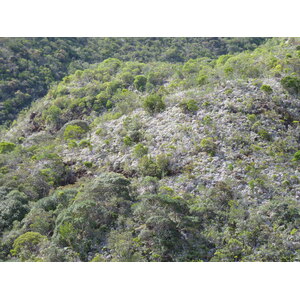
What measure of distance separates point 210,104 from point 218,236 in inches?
369

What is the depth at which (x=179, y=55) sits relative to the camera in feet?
145

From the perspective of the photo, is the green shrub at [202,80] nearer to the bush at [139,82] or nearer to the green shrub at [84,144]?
the bush at [139,82]

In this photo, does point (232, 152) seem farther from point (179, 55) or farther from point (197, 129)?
point (179, 55)

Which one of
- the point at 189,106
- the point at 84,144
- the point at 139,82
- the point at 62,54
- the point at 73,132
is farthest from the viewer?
the point at 62,54

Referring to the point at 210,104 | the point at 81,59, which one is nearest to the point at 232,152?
the point at 210,104

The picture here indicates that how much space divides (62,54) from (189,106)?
28.9m

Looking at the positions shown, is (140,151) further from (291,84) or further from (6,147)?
(6,147)

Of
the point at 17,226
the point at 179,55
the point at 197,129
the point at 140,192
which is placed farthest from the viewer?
the point at 179,55

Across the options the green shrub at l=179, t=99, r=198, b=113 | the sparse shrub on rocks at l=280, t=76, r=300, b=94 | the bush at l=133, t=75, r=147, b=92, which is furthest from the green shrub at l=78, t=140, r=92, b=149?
the sparse shrub on rocks at l=280, t=76, r=300, b=94

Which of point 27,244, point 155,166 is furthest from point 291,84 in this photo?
point 27,244

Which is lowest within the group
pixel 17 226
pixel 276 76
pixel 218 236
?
pixel 17 226

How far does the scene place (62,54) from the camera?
44844 mm

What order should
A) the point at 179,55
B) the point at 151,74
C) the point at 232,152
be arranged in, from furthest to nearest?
the point at 179,55 < the point at 151,74 < the point at 232,152

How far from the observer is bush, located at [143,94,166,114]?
22.3 meters
